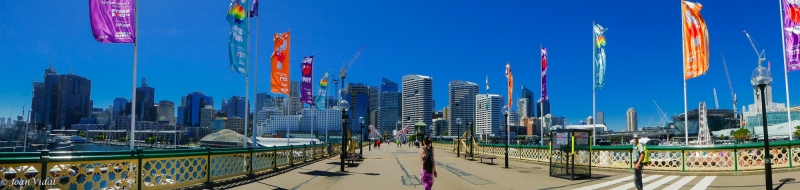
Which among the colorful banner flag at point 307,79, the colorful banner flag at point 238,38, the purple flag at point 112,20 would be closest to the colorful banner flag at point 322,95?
the colorful banner flag at point 307,79

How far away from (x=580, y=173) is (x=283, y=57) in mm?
15269

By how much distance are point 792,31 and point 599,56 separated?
8974 millimetres

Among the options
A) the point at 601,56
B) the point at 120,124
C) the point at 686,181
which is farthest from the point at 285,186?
the point at 120,124

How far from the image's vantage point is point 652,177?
15203 mm

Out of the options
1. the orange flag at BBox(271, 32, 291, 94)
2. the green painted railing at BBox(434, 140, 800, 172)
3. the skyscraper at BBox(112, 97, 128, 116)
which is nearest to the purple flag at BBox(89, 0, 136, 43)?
the orange flag at BBox(271, 32, 291, 94)

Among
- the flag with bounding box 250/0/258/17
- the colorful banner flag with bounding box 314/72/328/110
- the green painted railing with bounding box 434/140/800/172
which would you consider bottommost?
the green painted railing with bounding box 434/140/800/172

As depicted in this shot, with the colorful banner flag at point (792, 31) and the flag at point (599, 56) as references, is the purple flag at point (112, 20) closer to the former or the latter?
the flag at point (599, 56)

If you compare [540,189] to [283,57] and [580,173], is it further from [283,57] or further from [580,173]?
[283,57]

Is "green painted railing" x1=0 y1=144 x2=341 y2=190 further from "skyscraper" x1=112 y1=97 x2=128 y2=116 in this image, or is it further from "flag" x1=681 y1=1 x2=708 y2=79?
"skyscraper" x1=112 y1=97 x2=128 y2=116

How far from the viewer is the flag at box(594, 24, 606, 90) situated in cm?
2555

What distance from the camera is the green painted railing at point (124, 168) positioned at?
8.27 meters

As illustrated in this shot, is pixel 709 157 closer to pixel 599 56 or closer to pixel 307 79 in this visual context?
pixel 599 56

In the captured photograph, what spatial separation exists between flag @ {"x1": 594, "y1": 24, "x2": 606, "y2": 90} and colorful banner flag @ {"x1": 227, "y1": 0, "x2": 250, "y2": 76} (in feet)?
65.6

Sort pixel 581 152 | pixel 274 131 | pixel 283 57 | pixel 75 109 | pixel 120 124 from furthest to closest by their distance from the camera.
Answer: pixel 274 131, pixel 120 124, pixel 75 109, pixel 283 57, pixel 581 152
